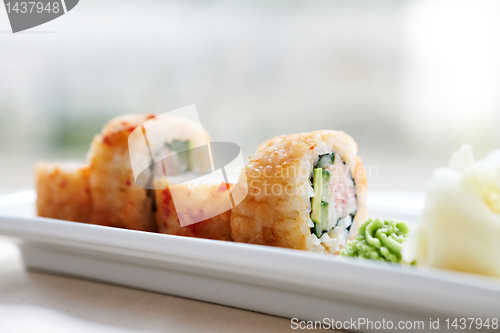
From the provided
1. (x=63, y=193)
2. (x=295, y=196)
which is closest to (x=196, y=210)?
(x=295, y=196)

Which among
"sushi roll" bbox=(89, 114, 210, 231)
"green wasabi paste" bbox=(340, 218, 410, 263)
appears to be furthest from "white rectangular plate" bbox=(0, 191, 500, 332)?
"sushi roll" bbox=(89, 114, 210, 231)

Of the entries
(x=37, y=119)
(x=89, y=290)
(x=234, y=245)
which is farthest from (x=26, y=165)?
(x=234, y=245)

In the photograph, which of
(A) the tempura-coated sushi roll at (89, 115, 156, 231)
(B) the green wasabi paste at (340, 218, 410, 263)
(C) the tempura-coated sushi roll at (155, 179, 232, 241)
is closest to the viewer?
(B) the green wasabi paste at (340, 218, 410, 263)

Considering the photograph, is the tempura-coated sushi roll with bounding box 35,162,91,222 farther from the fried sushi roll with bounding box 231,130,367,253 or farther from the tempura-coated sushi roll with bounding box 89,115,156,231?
the fried sushi roll with bounding box 231,130,367,253

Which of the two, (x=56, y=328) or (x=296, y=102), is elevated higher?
(x=56, y=328)

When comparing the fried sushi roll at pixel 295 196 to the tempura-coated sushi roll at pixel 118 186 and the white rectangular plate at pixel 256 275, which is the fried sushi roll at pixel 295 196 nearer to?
the white rectangular plate at pixel 256 275

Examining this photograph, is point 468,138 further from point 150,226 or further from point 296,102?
point 150,226
